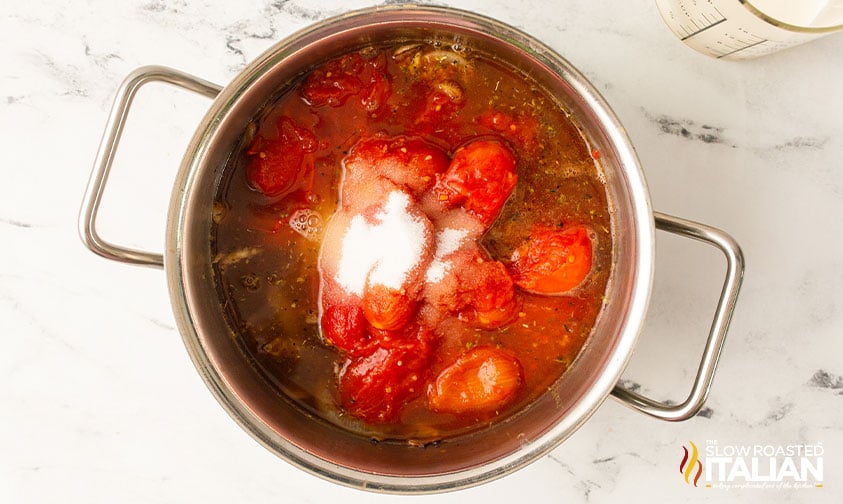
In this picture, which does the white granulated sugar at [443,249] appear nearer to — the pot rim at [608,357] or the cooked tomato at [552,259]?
the cooked tomato at [552,259]

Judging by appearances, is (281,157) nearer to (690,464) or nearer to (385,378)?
(385,378)

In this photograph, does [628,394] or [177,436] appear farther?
[177,436]

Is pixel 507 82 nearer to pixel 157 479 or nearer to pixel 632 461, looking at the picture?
pixel 632 461

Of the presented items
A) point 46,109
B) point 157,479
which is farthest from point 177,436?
point 46,109

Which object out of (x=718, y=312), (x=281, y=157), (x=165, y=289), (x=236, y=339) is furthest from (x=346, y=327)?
(x=718, y=312)

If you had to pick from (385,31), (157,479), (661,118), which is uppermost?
(661,118)

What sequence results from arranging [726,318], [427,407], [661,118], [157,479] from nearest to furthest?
[726,318] < [427,407] < [661,118] < [157,479]

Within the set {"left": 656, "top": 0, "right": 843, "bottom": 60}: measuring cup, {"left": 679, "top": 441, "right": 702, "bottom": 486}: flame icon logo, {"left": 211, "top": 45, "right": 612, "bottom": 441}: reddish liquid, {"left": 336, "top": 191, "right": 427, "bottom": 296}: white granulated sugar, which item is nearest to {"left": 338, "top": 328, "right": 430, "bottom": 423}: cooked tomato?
Answer: {"left": 211, "top": 45, "right": 612, "bottom": 441}: reddish liquid
